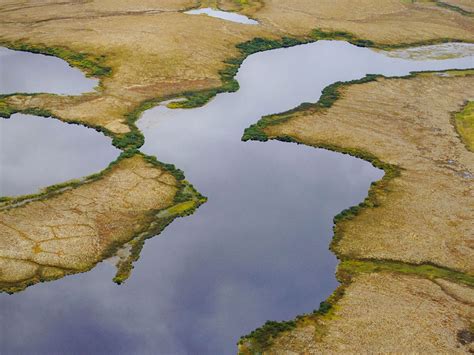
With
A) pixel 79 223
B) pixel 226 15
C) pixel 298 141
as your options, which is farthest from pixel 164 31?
pixel 79 223

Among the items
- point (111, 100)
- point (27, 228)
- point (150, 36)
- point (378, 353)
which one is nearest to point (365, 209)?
point (378, 353)

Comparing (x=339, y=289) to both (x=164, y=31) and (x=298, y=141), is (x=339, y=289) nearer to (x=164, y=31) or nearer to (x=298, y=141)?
(x=298, y=141)

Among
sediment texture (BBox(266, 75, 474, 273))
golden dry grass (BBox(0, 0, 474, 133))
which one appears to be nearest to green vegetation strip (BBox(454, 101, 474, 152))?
sediment texture (BBox(266, 75, 474, 273))

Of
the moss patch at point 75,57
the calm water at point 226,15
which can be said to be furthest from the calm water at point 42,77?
the calm water at point 226,15

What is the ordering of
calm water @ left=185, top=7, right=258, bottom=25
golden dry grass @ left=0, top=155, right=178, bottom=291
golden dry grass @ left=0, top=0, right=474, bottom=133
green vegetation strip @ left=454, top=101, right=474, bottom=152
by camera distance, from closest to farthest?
golden dry grass @ left=0, top=155, right=178, bottom=291, green vegetation strip @ left=454, top=101, right=474, bottom=152, golden dry grass @ left=0, top=0, right=474, bottom=133, calm water @ left=185, top=7, right=258, bottom=25

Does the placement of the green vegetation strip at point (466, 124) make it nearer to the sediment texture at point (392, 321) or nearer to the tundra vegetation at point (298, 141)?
the tundra vegetation at point (298, 141)

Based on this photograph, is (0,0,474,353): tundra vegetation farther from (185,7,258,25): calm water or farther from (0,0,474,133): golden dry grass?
(185,7,258,25): calm water

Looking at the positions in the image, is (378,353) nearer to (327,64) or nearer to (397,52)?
(327,64)
